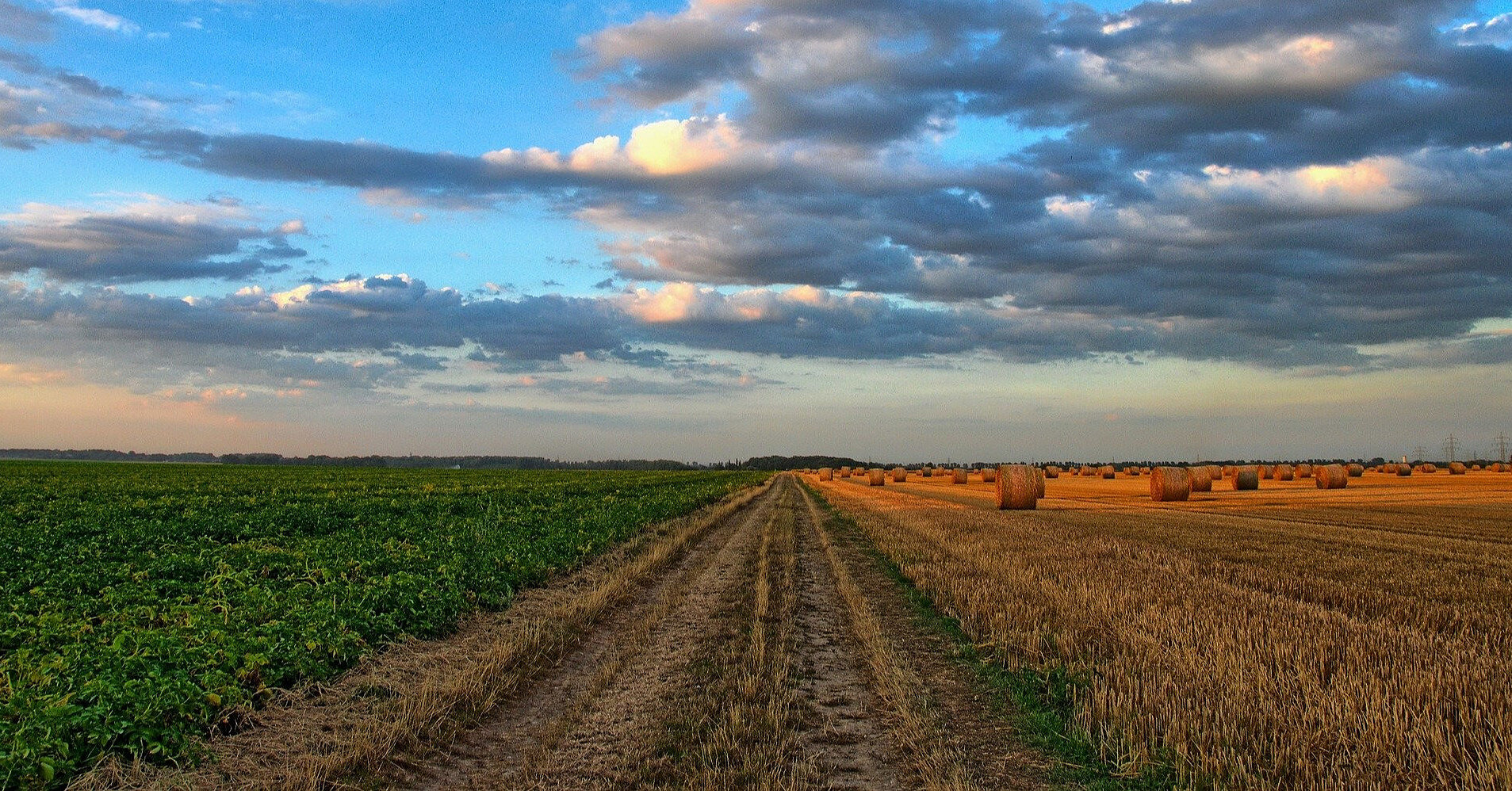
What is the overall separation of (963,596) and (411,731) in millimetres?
8267

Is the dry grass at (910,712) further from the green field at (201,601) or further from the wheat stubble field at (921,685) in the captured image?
the green field at (201,601)

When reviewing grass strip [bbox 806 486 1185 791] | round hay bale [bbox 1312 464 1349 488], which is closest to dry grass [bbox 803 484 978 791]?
grass strip [bbox 806 486 1185 791]

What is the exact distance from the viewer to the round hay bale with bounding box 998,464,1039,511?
36.2m

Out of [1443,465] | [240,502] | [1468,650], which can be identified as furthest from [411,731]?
[1443,465]

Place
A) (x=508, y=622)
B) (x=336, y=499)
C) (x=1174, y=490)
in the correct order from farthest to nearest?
(x=1174, y=490) < (x=336, y=499) < (x=508, y=622)

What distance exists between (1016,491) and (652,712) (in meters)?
31.0

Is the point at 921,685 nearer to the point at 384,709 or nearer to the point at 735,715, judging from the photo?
the point at 735,715

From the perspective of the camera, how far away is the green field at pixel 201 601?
660 cm

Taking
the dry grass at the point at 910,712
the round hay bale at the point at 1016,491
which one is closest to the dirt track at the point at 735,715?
the dry grass at the point at 910,712

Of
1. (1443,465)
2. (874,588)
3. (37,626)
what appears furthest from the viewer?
(1443,465)

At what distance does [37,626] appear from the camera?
10039 millimetres

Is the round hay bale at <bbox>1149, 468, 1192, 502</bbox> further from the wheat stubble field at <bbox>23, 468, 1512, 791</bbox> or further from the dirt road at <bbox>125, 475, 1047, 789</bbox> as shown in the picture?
the dirt road at <bbox>125, 475, 1047, 789</bbox>

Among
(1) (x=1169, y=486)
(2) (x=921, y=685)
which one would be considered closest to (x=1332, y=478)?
(1) (x=1169, y=486)

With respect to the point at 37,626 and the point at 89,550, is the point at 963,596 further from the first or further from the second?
the point at 89,550
